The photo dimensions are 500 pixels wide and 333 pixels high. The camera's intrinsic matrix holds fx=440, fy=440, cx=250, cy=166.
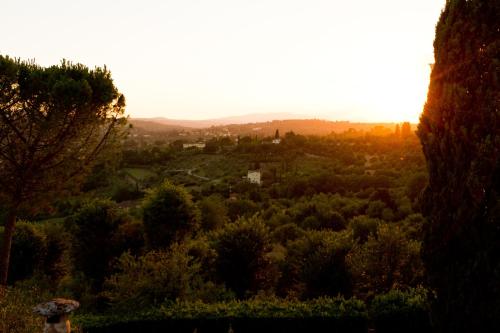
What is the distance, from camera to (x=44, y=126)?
2102 cm

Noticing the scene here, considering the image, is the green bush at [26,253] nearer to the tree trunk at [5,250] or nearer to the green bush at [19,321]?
the tree trunk at [5,250]

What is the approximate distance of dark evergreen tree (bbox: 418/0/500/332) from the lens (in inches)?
391

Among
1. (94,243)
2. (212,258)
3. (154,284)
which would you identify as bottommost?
(212,258)

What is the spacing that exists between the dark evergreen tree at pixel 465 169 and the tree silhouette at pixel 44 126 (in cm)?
1665

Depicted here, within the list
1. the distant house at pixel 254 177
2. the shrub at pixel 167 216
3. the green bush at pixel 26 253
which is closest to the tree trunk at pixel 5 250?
the green bush at pixel 26 253

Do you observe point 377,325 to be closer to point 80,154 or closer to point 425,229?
point 425,229

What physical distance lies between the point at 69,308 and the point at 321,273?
42.3 feet

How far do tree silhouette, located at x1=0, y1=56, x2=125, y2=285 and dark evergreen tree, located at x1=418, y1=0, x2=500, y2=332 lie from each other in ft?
54.6

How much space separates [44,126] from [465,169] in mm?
18423

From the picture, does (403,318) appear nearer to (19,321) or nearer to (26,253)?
(19,321)

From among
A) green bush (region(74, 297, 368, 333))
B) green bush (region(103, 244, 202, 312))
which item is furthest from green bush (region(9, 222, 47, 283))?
green bush (region(74, 297, 368, 333))

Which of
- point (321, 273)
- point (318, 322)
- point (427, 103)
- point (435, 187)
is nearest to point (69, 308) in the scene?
point (318, 322)

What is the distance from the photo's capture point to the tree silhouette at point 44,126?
21000 mm

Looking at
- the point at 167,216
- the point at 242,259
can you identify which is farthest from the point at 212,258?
the point at 167,216
